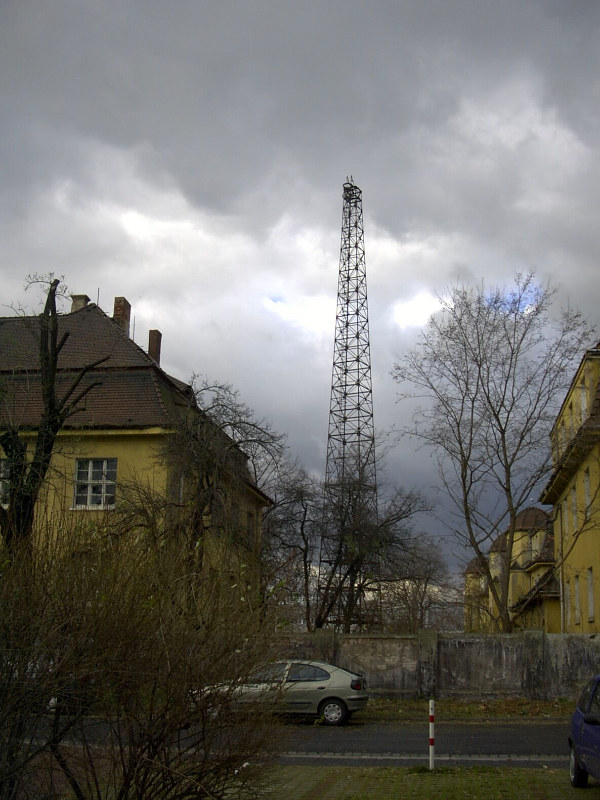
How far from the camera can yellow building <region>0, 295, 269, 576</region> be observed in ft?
70.6

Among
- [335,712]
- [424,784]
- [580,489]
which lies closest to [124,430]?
[335,712]

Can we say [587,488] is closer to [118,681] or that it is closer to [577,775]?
[577,775]

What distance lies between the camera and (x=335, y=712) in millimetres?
18484

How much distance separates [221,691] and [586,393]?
2237 cm

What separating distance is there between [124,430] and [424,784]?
61.4 feet

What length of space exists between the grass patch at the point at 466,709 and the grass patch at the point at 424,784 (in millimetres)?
8166

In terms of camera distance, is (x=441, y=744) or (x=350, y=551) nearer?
(x=441, y=744)

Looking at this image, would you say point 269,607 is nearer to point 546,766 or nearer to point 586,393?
point 546,766

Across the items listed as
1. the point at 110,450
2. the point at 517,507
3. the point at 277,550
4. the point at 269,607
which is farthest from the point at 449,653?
the point at 269,607

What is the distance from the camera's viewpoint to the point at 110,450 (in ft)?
92.4

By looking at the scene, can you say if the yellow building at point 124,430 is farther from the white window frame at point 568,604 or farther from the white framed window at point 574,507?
the white window frame at point 568,604

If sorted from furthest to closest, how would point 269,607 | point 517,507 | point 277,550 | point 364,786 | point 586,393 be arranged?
1. point 277,550
2. point 586,393
3. point 517,507
4. point 364,786
5. point 269,607

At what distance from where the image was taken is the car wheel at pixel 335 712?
1847cm

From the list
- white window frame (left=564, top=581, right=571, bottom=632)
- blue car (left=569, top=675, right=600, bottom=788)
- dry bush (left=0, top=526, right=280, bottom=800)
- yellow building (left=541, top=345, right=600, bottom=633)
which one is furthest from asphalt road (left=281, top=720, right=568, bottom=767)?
white window frame (left=564, top=581, right=571, bottom=632)
